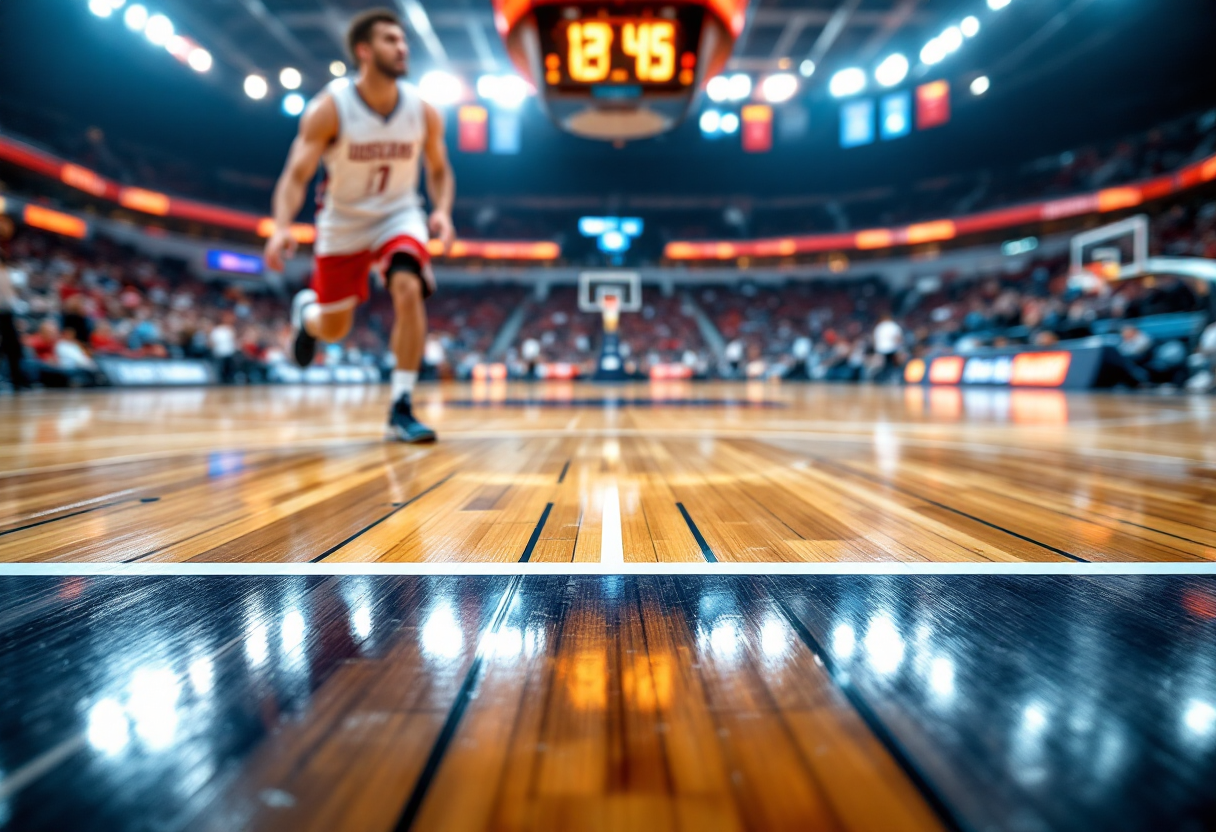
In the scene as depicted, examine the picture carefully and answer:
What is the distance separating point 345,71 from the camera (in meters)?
14.2

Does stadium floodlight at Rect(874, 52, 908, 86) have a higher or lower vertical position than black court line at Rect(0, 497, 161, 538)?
higher

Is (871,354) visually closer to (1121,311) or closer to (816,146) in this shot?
(1121,311)

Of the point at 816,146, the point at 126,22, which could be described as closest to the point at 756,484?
the point at 126,22

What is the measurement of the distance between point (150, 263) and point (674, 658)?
1663 cm

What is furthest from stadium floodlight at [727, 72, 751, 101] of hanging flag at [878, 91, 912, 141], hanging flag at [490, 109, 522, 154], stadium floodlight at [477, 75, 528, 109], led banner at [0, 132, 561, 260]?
led banner at [0, 132, 561, 260]

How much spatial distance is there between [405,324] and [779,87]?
16.3m

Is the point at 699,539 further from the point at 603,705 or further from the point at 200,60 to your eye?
the point at 200,60

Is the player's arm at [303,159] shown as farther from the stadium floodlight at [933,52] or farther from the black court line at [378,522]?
Result: the stadium floodlight at [933,52]

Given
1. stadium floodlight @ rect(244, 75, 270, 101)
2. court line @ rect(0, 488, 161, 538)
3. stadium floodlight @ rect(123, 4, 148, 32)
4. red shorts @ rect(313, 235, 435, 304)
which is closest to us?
court line @ rect(0, 488, 161, 538)

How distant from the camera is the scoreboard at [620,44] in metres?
3.88

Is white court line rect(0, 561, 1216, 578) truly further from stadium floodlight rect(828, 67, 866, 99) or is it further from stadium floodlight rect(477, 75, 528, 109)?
stadium floodlight rect(828, 67, 866, 99)

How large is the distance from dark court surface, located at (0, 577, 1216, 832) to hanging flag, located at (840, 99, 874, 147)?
695 inches

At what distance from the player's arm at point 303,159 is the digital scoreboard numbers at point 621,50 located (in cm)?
275

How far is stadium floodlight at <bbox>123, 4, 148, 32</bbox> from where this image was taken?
10852mm
